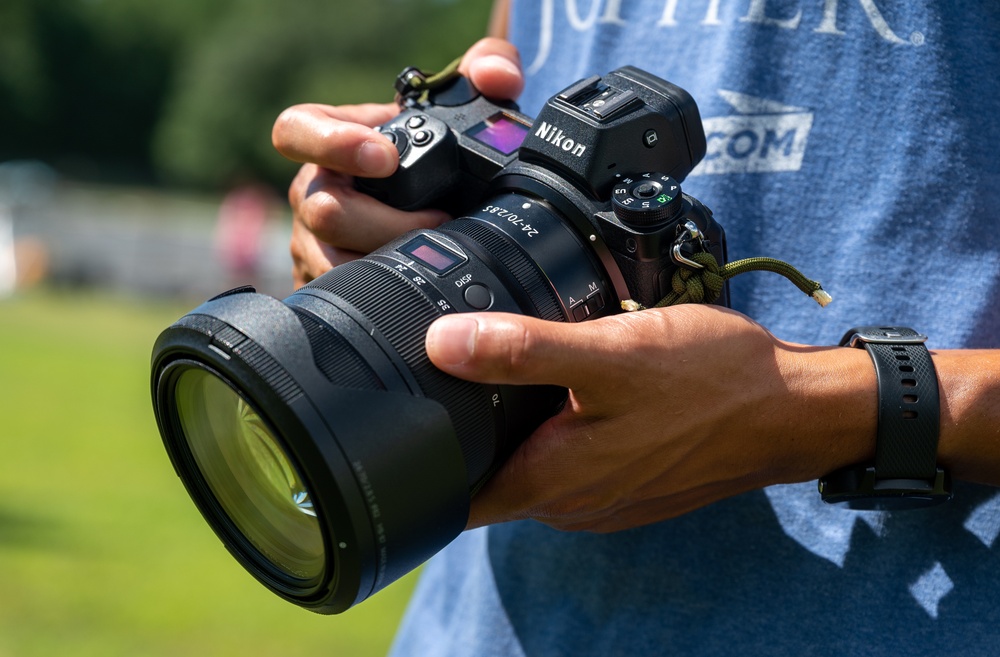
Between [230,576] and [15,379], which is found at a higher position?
[230,576]

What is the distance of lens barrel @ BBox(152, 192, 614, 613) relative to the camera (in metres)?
1.07

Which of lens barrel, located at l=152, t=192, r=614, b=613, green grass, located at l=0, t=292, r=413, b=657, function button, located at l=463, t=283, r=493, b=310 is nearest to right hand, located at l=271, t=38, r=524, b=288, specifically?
lens barrel, located at l=152, t=192, r=614, b=613

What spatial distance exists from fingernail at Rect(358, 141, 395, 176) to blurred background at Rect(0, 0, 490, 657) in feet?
8.57

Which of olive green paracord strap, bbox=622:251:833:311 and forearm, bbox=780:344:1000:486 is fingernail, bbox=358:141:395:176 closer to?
olive green paracord strap, bbox=622:251:833:311

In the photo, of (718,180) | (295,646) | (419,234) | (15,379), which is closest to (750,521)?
(718,180)

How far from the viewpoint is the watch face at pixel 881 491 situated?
122cm

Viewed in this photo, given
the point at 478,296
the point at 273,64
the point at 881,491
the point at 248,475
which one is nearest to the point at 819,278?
the point at 881,491

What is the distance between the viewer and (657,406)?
1.16 m

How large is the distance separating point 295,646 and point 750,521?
2.67 m

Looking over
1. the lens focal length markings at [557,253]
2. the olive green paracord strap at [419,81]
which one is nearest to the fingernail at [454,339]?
the lens focal length markings at [557,253]

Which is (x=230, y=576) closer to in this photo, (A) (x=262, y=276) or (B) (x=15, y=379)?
(B) (x=15, y=379)

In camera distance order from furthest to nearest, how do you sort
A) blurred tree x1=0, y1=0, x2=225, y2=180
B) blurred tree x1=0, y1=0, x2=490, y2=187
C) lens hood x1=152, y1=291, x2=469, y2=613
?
blurred tree x1=0, y1=0, x2=225, y2=180 → blurred tree x1=0, y1=0, x2=490, y2=187 → lens hood x1=152, y1=291, x2=469, y2=613

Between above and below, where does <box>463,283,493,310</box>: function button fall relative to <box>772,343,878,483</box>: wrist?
above

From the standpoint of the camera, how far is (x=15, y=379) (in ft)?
25.0
